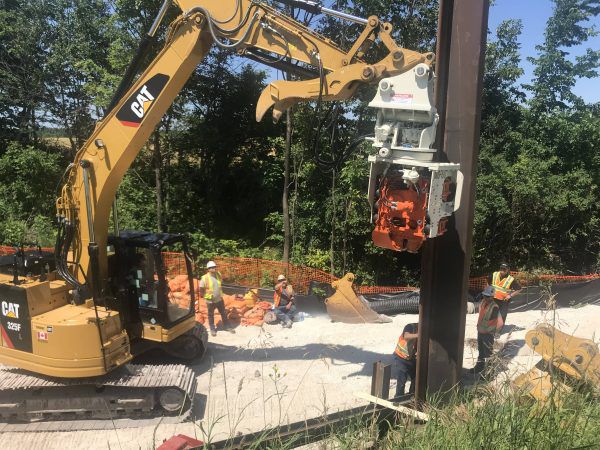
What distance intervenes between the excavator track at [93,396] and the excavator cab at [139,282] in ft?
2.75

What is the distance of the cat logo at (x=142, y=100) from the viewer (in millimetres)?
Answer: 5617

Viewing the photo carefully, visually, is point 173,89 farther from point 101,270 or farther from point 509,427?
point 509,427

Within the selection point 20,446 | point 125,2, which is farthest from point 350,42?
point 20,446

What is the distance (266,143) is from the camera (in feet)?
65.6

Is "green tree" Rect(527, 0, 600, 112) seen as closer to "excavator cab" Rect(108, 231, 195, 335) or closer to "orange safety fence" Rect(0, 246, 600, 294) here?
"orange safety fence" Rect(0, 246, 600, 294)

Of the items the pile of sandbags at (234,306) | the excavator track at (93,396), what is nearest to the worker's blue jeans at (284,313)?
the pile of sandbags at (234,306)

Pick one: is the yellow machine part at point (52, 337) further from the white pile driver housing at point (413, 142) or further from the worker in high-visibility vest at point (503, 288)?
the worker in high-visibility vest at point (503, 288)

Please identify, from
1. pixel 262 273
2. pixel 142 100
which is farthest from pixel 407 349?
pixel 262 273

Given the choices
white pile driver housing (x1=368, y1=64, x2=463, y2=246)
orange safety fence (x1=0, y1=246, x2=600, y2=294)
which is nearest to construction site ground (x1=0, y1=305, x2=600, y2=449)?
white pile driver housing (x1=368, y1=64, x2=463, y2=246)

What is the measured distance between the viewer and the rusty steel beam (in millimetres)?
3240

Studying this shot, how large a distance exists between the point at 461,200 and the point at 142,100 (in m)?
4.00

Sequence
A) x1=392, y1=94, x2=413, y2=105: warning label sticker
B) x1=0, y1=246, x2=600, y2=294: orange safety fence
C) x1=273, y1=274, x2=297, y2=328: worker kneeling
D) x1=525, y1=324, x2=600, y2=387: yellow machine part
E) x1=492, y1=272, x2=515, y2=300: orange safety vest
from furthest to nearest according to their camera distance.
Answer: x1=0, y1=246, x2=600, y2=294: orange safety fence → x1=273, y1=274, x2=297, y2=328: worker kneeling → x1=492, y1=272, x2=515, y2=300: orange safety vest → x1=525, y1=324, x2=600, y2=387: yellow machine part → x1=392, y1=94, x2=413, y2=105: warning label sticker

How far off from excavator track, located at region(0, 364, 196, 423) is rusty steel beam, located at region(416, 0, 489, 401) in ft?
10.7

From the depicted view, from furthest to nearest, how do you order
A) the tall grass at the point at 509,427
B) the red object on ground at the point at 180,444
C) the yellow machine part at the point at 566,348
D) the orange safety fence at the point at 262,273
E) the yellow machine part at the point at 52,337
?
the orange safety fence at the point at 262,273, the yellow machine part at the point at 52,337, the yellow machine part at the point at 566,348, the red object on ground at the point at 180,444, the tall grass at the point at 509,427
